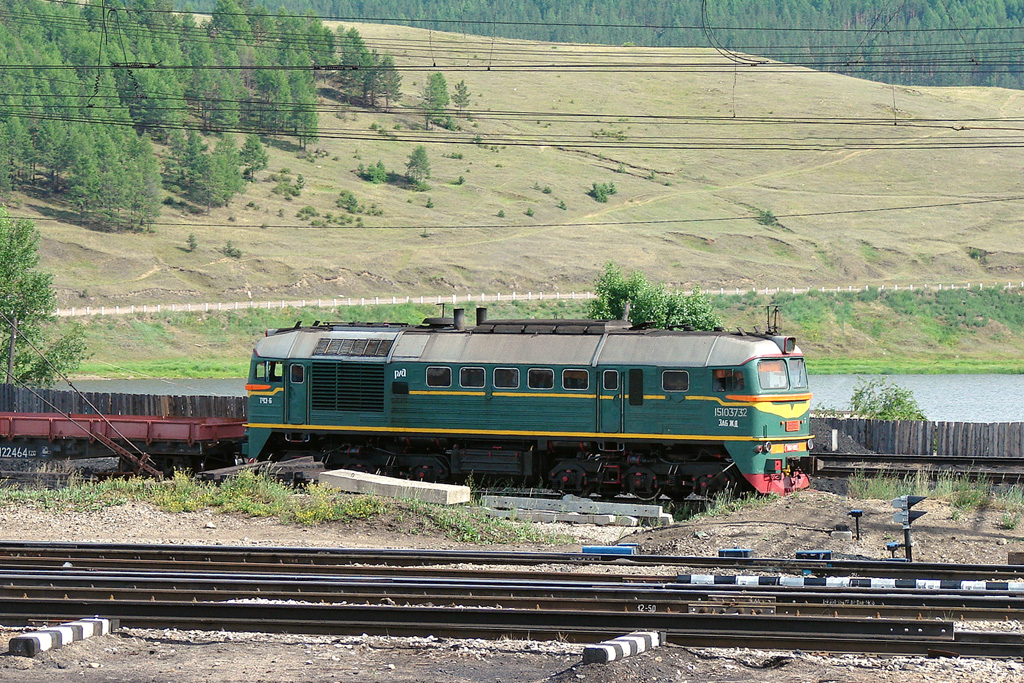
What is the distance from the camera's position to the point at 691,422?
2561 centimetres

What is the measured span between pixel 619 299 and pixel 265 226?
7975cm

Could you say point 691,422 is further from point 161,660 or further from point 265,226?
point 265,226

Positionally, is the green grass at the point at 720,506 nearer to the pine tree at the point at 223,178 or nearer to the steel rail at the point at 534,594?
the steel rail at the point at 534,594

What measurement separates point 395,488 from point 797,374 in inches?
381

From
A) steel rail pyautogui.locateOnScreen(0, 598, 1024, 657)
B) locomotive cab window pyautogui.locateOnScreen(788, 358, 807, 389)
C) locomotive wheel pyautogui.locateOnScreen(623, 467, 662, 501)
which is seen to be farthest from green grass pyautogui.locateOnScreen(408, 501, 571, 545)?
locomotive cab window pyautogui.locateOnScreen(788, 358, 807, 389)

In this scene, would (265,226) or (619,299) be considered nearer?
(619,299)

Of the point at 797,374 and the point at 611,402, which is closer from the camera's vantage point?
the point at 611,402

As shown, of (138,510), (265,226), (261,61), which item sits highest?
(261,61)

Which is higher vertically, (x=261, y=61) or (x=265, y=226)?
(x=261, y=61)

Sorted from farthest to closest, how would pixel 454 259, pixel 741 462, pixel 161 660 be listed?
pixel 454 259
pixel 741 462
pixel 161 660

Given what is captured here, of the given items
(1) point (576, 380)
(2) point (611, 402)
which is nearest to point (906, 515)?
(2) point (611, 402)

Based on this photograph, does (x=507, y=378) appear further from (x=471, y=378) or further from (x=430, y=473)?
(x=430, y=473)

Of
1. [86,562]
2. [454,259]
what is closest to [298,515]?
[86,562]

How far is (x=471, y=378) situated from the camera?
27.2 metres
